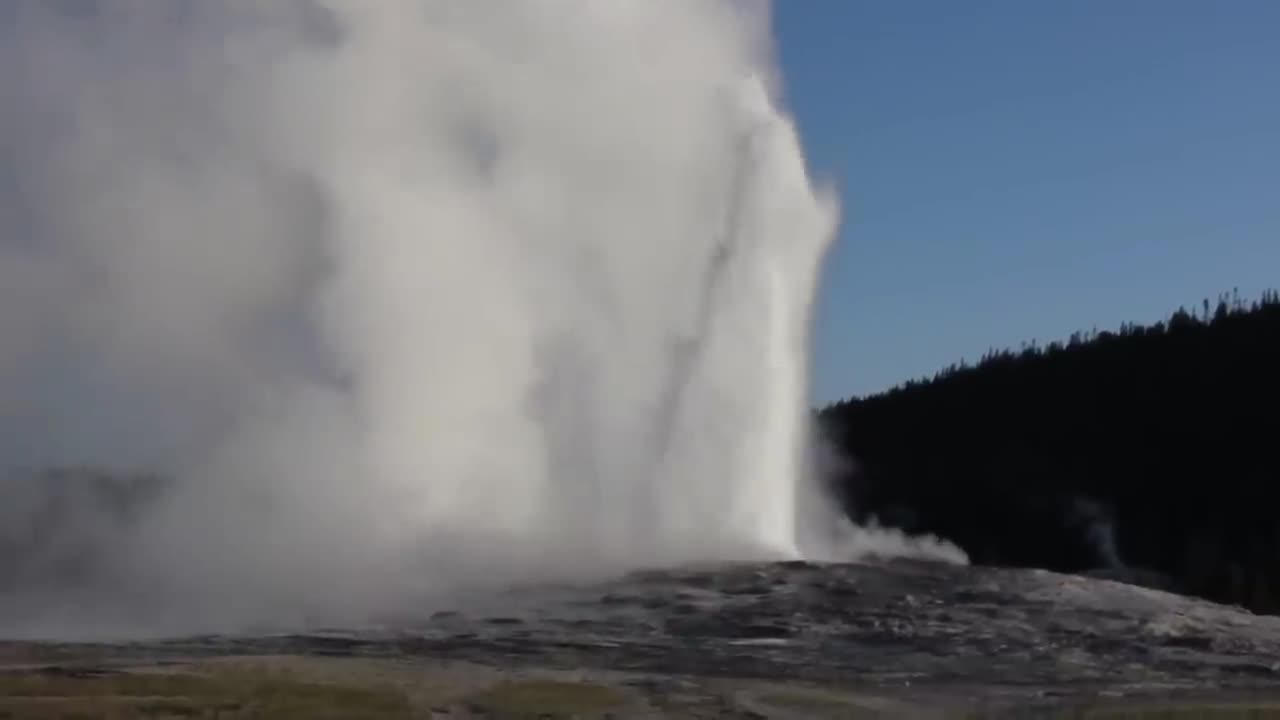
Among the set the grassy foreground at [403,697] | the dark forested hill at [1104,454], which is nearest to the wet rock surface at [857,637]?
the grassy foreground at [403,697]

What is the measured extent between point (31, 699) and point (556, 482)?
32.3 m

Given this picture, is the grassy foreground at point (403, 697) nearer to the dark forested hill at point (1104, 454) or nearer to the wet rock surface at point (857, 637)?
the wet rock surface at point (857, 637)

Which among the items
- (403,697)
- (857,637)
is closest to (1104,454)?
(857,637)

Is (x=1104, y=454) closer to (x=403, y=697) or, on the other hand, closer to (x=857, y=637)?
(x=857, y=637)

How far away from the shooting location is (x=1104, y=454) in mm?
116312

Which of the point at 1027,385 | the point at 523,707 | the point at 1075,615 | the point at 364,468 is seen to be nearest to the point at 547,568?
the point at 364,468

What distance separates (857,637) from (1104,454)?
8196cm

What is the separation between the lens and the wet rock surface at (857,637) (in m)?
33.1

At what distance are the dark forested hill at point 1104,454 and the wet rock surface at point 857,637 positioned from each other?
43.8m

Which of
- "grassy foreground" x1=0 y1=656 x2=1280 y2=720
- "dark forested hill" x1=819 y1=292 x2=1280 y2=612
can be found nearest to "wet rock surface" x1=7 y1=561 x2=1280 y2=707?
"grassy foreground" x1=0 y1=656 x2=1280 y2=720

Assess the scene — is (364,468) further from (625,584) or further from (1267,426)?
(1267,426)

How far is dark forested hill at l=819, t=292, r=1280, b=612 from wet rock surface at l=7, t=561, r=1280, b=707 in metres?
43.8

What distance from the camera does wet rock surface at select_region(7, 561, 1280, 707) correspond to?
33.1 m

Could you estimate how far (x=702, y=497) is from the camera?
177 feet
